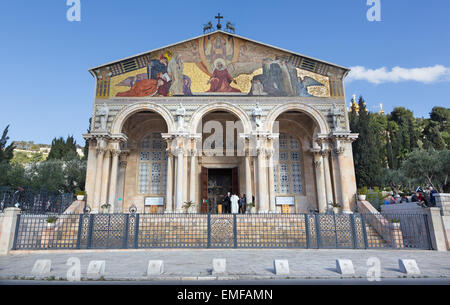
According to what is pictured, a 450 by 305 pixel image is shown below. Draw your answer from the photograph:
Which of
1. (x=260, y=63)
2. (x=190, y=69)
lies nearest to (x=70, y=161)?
(x=190, y=69)

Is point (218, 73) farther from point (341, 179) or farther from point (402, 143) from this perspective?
point (402, 143)

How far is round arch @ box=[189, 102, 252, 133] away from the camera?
17641 millimetres

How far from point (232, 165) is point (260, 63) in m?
7.65

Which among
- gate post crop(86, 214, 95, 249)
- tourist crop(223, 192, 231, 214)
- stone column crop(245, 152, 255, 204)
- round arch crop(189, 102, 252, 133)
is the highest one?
round arch crop(189, 102, 252, 133)

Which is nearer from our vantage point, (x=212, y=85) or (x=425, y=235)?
(x=425, y=235)

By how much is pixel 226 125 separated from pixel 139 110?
6464mm

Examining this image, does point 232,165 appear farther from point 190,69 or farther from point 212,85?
point 190,69

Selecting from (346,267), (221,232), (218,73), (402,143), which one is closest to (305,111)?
(218,73)

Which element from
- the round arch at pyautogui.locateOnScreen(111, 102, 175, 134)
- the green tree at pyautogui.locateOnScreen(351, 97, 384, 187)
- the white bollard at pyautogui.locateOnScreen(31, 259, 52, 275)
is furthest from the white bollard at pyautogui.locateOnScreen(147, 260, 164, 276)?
the green tree at pyautogui.locateOnScreen(351, 97, 384, 187)

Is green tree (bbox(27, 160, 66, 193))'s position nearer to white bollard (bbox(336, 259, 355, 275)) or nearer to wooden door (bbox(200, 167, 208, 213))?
wooden door (bbox(200, 167, 208, 213))

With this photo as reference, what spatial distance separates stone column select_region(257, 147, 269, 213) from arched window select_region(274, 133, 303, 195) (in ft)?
12.1

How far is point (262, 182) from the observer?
16828 millimetres
